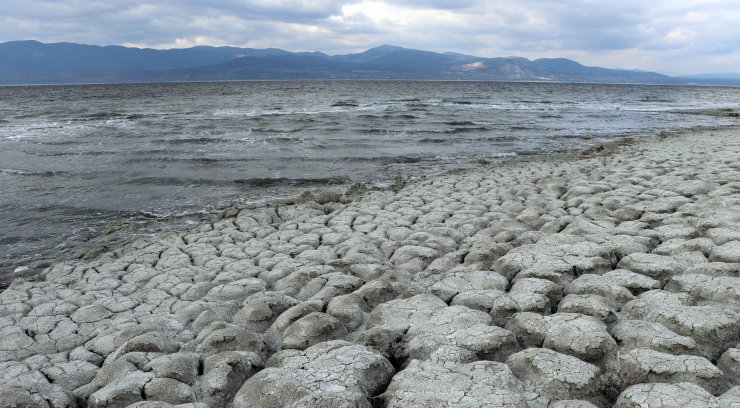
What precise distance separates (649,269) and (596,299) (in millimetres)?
1048

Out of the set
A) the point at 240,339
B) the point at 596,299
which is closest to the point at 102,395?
the point at 240,339

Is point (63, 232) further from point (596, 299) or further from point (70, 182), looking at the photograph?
point (596, 299)

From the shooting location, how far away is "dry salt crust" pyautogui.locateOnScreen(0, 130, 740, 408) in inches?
127

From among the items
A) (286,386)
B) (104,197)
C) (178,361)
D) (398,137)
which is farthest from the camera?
(398,137)

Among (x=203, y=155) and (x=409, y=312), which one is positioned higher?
(x=409, y=312)

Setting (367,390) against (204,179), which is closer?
(367,390)

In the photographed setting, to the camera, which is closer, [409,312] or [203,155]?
[409,312]

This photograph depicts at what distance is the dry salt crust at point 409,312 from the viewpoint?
10.6 ft

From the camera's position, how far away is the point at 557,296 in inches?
178

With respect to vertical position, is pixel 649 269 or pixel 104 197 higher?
pixel 649 269

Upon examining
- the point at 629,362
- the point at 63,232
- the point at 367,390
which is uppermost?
the point at 629,362

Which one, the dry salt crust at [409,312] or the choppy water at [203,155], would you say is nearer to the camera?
the dry salt crust at [409,312]

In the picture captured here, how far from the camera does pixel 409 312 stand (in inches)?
175

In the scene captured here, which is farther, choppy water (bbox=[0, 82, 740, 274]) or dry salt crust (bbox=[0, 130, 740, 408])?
choppy water (bbox=[0, 82, 740, 274])
